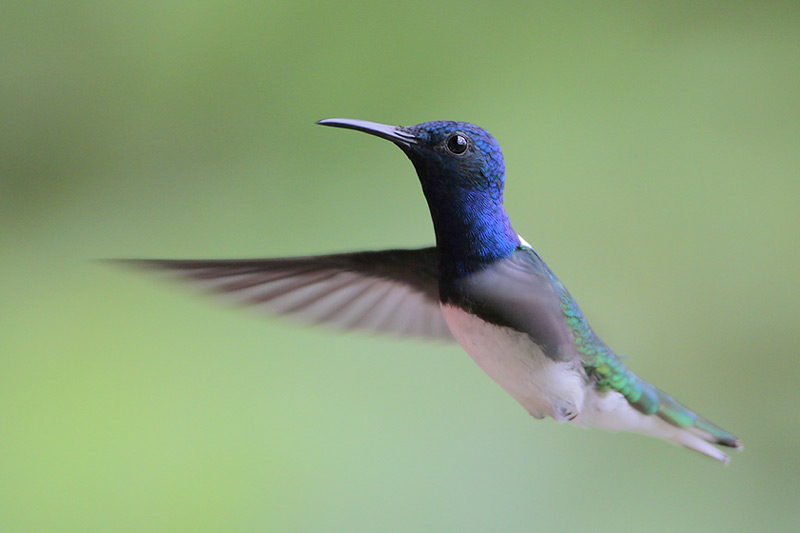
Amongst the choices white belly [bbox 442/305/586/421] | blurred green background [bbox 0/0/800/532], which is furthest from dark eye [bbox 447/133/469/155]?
blurred green background [bbox 0/0/800/532]

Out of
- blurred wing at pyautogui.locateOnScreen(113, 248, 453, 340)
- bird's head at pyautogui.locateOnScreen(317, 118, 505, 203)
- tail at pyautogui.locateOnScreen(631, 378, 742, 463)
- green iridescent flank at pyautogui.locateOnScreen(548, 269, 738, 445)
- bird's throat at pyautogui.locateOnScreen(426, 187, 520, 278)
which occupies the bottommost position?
tail at pyautogui.locateOnScreen(631, 378, 742, 463)

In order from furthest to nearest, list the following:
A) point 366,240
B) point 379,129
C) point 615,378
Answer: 1. point 366,240
2. point 615,378
3. point 379,129

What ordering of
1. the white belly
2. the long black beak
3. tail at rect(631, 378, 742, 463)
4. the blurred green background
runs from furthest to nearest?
the blurred green background, tail at rect(631, 378, 742, 463), the white belly, the long black beak

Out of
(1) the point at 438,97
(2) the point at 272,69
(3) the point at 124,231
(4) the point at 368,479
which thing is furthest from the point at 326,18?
(4) the point at 368,479

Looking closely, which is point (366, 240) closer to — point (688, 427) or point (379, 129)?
point (688, 427)

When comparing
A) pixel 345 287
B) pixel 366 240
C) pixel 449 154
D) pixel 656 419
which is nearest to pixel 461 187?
pixel 449 154

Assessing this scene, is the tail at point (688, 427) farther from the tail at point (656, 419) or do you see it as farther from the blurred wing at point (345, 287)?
the blurred wing at point (345, 287)

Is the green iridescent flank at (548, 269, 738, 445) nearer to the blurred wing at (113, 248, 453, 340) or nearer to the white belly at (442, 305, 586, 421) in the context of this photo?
the white belly at (442, 305, 586, 421)
